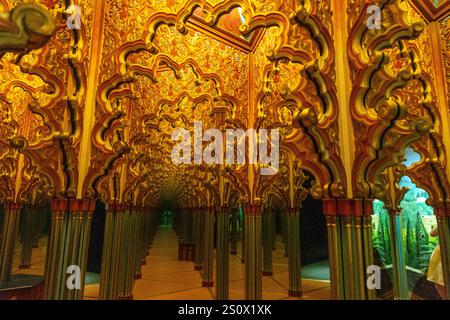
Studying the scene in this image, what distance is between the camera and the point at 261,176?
15.4 ft

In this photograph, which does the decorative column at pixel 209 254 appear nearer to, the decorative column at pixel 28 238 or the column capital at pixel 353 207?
the column capital at pixel 353 207

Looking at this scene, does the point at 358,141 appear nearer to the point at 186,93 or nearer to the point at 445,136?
the point at 445,136

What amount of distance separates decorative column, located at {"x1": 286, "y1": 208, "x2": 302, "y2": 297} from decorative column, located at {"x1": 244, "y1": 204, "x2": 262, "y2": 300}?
191 centimetres

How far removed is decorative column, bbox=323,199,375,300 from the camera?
2020mm

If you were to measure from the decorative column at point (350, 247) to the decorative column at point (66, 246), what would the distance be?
226 cm

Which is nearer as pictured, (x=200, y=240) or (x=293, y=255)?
(x=293, y=255)

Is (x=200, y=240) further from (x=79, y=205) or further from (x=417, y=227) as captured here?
(x=79, y=205)

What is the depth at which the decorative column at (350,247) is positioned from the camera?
2.02 m

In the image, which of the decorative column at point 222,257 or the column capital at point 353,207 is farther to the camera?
the decorative column at point 222,257

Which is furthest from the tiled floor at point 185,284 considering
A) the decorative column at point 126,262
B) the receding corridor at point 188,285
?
the decorative column at point 126,262

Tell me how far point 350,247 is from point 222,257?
13.5 feet

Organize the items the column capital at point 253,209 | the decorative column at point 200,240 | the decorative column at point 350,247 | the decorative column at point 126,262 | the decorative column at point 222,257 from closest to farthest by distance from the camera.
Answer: the decorative column at point 350,247 < the column capital at point 253,209 < the decorative column at point 126,262 < the decorative column at point 222,257 < the decorative column at point 200,240

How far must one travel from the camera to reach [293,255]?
6543mm

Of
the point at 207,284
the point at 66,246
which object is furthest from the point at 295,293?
the point at 66,246
